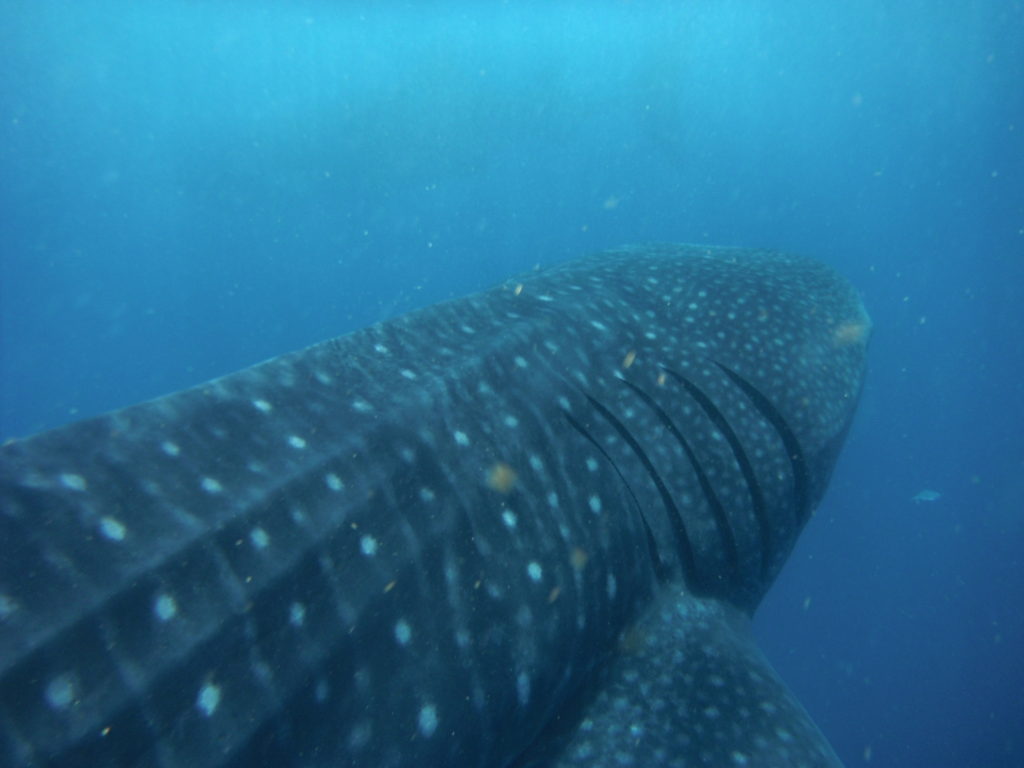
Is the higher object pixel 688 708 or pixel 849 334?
pixel 849 334

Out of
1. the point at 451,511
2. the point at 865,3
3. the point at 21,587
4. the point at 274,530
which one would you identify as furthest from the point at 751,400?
the point at 865,3

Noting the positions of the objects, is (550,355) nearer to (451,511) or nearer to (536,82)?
(451,511)

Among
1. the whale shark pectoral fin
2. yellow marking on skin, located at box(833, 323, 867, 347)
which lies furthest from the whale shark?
yellow marking on skin, located at box(833, 323, 867, 347)

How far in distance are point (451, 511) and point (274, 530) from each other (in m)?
0.58

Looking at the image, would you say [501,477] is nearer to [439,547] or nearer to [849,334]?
[439,547]

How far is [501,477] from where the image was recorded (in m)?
2.26

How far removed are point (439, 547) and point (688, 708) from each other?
112 centimetres

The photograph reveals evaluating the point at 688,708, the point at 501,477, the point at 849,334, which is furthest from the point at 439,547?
the point at 849,334

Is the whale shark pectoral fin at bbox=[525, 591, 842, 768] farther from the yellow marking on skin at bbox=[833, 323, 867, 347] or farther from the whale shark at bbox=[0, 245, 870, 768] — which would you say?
the yellow marking on skin at bbox=[833, 323, 867, 347]

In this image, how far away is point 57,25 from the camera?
3606 centimetres

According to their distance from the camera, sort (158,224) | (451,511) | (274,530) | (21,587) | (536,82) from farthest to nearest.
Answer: (158,224) → (536,82) → (451,511) → (274,530) → (21,587)

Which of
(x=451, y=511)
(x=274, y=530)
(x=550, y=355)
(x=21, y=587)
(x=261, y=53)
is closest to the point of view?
(x=21, y=587)

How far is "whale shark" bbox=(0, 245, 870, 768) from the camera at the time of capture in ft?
4.66

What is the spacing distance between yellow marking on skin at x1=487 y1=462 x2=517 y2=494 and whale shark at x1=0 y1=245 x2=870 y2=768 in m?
0.01
